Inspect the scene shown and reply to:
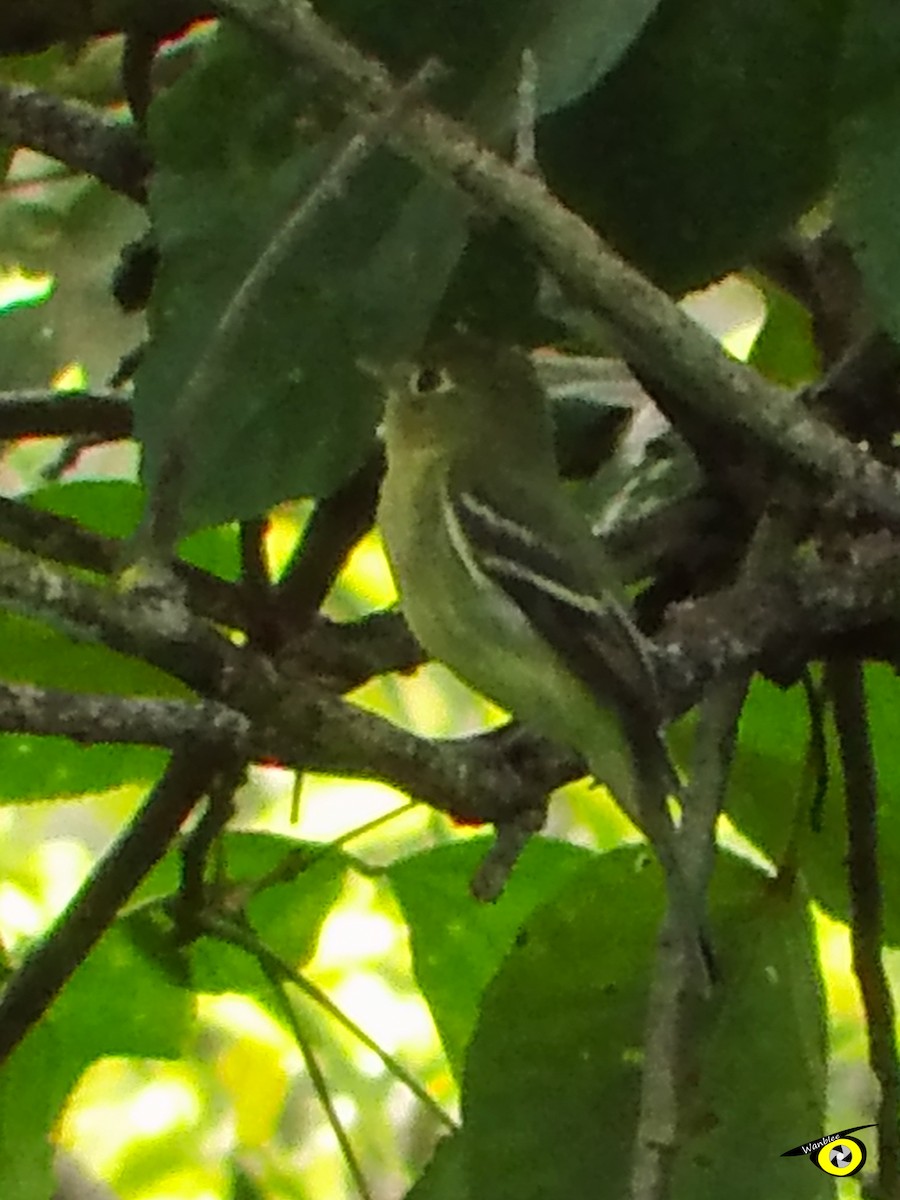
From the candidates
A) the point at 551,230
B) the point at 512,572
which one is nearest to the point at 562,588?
the point at 512,572

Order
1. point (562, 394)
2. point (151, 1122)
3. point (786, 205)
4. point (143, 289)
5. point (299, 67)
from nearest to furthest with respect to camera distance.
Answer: point (299, 67) < point (786, 205) < point (143, 289) < point (562, 394) < point (151, 1122)

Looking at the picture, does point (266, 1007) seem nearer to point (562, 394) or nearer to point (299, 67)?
point (562, 394)

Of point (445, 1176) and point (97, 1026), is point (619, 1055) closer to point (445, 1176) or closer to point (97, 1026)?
point (445, 1176)

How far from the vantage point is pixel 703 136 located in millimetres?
497

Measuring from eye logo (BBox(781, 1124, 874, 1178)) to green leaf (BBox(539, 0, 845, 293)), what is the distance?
0.92ft

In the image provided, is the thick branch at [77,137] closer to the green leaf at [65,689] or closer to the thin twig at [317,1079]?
the green leaf at [65,689]

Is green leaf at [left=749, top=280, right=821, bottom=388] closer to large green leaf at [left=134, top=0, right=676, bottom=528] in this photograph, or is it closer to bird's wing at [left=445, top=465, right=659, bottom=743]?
bird's wing at [left=445, top=465, right=659, bottom=743]

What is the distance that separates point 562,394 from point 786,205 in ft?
0.94

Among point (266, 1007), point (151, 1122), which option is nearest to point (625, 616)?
point (266, 1007)

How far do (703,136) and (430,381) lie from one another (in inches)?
10.4

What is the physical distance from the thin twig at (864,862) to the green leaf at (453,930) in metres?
0.15

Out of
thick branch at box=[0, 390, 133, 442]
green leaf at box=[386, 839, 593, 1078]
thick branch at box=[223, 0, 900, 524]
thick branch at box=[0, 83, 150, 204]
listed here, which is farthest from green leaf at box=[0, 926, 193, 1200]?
thick branch at box=[223, 0, 900, 524]

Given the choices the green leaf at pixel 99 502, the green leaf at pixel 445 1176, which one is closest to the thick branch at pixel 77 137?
the green leaf at pixel 99 502

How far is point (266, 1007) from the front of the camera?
2.67ft
